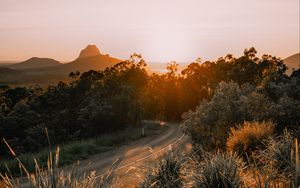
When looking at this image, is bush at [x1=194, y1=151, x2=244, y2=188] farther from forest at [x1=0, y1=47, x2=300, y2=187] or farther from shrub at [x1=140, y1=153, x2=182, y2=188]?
shrub at [x1=140, y1=153, x2=182, y2=188]

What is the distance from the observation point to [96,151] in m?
30.9

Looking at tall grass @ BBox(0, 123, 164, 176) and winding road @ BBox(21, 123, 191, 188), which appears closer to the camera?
winding road @ BBox(21, 123, 191, 188)

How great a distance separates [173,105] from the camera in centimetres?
6800

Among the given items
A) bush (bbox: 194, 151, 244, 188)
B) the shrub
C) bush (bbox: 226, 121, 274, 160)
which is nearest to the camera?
bush (bbox: 194, 151, 244, 188)

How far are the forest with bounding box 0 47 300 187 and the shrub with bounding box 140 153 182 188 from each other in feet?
0.47

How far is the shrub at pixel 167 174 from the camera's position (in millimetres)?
11352

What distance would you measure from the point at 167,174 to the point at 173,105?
56345 millimetres

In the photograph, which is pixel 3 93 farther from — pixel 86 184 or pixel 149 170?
pixel 86 184

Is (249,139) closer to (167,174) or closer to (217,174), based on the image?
(167,174)

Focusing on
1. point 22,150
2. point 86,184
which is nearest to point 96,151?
point 22,150

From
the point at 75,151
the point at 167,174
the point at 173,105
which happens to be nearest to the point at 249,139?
the point at 167,174

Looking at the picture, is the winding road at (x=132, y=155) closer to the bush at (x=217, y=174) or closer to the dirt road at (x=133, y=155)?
the dirt road at (x=133, y=155)

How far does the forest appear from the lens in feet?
74.3

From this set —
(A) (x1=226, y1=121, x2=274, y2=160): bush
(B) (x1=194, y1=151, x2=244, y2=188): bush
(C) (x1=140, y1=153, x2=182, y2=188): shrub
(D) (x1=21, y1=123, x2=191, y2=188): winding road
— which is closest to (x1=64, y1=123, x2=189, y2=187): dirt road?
(D) (x1=21, y1=123, x2=191, y2=188): winding road
